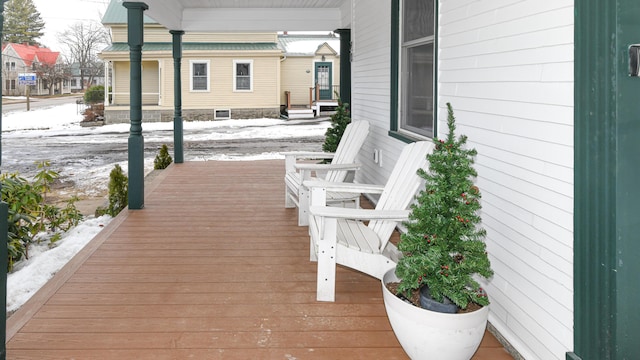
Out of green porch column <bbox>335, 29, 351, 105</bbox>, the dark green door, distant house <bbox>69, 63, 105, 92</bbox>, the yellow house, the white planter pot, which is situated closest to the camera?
the white planter pot

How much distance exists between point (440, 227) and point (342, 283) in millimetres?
1354

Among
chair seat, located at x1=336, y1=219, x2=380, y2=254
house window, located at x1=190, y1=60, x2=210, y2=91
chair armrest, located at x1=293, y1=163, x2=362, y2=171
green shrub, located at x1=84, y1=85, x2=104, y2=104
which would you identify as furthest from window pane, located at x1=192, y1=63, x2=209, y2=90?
chair seat, located at x1=336, y1=219, x2=380, y2=254

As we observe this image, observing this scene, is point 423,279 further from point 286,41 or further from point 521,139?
point 286,41

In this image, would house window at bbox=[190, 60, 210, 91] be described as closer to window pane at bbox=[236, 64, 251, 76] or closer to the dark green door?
window pane at bbox=[236, 64, 251, 76]

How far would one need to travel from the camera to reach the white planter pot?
7.37ft

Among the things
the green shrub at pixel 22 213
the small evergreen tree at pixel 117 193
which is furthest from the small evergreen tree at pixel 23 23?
the green shrub at pixel 22 213

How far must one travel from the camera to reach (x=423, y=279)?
2367 mm

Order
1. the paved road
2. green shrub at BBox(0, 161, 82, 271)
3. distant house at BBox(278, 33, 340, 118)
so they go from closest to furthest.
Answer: green shrub at BBox(0, 161, 82, 271)
distant house at BBox(278, 33, 340, 118)
the paved road

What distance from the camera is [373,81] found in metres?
5.98

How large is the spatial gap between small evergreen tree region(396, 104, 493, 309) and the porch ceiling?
6.51 meters

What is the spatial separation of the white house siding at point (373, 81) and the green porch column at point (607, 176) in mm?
2874

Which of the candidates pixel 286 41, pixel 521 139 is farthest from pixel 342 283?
pixel 286 41

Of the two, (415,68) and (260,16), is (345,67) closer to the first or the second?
(260,16)

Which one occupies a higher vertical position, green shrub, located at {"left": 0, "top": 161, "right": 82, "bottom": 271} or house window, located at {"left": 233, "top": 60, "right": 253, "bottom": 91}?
house window, located at {"left": 233, "top": 60, "right": 253, "bottom": 91}
